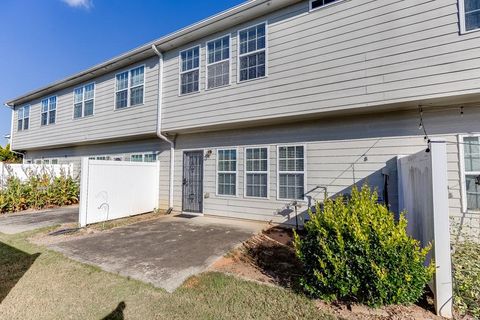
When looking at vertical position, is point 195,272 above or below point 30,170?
below

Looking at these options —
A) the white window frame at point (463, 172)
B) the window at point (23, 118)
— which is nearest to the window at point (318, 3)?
the white window frame at point (463, 172)

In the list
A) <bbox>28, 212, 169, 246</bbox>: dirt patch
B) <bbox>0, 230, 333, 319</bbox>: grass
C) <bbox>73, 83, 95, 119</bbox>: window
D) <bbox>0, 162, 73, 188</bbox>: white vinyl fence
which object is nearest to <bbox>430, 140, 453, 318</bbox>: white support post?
<bbox>0, 230, 333, 319</bbox>: grass

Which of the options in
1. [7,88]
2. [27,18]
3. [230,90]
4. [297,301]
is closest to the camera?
[297,301]

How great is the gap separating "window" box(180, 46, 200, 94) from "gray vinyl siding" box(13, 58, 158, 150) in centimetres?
123

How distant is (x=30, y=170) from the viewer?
10.9 metres

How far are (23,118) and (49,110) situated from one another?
3.43m

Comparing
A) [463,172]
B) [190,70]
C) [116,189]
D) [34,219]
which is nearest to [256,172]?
[190,70]

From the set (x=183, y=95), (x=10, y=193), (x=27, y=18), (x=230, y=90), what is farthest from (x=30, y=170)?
(x=230, y=90)

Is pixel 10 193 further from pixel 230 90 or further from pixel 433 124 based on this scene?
pixel 433 124

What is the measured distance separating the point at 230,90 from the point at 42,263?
19.2ft

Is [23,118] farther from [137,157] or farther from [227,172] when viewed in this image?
[227,172]

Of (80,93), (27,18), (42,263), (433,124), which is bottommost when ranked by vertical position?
(42,263)

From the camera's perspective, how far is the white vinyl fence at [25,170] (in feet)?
33.9

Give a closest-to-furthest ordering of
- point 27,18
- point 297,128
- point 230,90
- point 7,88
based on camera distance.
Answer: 1. point 297,128
2. point 230,90
3. point 27,18
4. point 7,88
